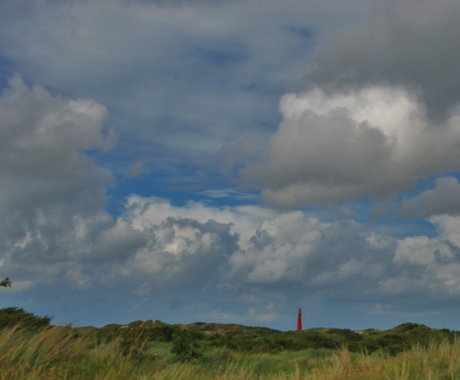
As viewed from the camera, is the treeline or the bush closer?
the treeline

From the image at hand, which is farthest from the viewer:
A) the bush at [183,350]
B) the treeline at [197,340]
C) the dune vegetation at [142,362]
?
the bush at [183,350]

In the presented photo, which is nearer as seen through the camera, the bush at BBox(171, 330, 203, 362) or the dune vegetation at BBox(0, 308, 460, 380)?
the dune vegetation at BBox(0, 308, 460, 380)

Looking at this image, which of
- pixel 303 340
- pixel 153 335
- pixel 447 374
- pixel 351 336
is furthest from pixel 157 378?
pixel 351 336

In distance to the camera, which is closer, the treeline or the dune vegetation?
the dune vegetation

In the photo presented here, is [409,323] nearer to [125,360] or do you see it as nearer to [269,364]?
[269,364]

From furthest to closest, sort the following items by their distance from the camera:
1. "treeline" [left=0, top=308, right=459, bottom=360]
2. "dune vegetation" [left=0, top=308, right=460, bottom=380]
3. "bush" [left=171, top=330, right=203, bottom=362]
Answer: "bush" [left=171, top=330, right=203, bottom=362], "treeline" [left=0, top=308, right=459, bottom=360], "dune vegetation" [left=0, top=308, right=460, bottom=380]

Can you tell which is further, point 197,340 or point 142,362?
point 197,340

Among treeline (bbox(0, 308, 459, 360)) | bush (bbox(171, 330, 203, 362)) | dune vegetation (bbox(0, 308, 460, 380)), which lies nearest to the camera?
dune vegetation (bbox(0, 308, 460, 380))

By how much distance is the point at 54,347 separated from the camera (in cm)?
1094

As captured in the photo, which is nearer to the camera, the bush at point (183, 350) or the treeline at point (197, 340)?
the treeline at point (197, 340)

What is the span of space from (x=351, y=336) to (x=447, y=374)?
90.2 feet

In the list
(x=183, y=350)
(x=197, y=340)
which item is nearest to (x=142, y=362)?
(x=183, y=350)

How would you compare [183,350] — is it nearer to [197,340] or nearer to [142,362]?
[142,362]

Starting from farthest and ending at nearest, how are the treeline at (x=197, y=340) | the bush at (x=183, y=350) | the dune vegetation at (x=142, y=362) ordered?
the bush at (x=183, y=350)
the treeline at (x=197, y=340)
the dune vegetation at (x=142, y=362)
